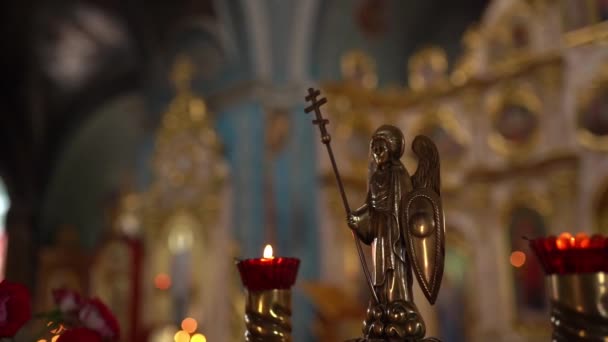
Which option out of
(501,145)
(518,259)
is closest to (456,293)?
(518,259)

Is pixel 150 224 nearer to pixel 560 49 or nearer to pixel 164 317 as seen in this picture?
pixel 164 317

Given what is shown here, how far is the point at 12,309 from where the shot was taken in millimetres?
1501

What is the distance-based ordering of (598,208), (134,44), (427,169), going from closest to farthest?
(427,169) → (598,208) → (134,44)

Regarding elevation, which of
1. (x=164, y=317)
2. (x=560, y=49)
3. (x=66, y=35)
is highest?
(x=66, y=35)

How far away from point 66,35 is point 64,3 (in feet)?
2.24

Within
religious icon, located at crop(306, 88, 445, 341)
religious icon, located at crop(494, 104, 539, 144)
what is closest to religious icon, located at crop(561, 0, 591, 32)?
religious icon, located at crop(494, 104, 539, 144)

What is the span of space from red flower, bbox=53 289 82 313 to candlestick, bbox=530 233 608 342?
1171mm

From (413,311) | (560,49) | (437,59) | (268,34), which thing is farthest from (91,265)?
(413,311)

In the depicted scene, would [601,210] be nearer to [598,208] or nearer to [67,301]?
[598,208]

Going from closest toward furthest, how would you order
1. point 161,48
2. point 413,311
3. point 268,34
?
point 413,311
point 268,34
point 161,48

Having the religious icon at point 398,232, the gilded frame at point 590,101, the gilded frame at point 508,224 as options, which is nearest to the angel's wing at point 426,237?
the religious icon at point 398,232

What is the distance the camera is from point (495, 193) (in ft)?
25.8

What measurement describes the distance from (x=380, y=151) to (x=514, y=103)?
6559 mm

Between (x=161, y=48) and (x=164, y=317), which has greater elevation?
(x=161, y=48)
